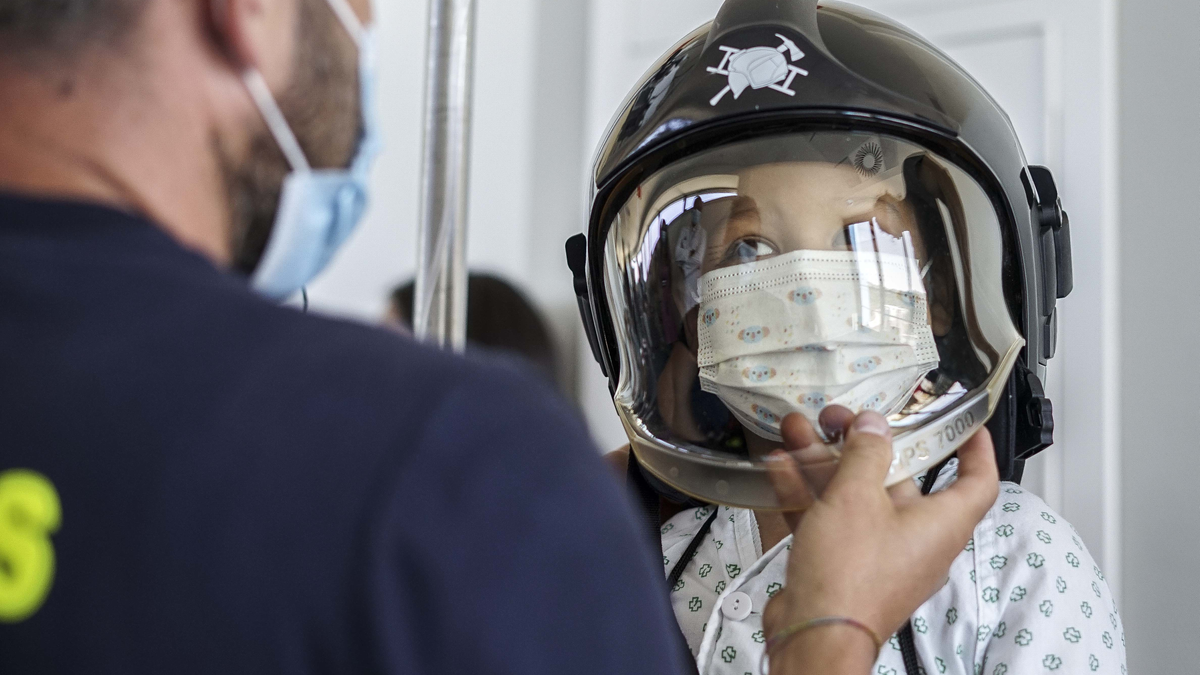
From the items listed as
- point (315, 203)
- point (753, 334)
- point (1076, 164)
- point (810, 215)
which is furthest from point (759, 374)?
point (1076, 164)

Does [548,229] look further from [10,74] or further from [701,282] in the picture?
[10,74]

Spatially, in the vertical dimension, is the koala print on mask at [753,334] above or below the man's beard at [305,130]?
below

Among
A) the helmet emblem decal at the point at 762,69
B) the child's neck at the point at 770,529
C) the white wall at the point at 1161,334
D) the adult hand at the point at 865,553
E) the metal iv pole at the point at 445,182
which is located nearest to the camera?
the adult hand at the point at 865,553

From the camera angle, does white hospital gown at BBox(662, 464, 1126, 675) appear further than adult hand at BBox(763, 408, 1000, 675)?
Yes

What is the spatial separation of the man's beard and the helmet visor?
1.47 ft

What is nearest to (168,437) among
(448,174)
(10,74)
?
(10,74)

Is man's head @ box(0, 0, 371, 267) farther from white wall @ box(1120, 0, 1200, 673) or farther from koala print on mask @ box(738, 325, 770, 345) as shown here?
white wall @ box(1120, 0, 1200, 673)

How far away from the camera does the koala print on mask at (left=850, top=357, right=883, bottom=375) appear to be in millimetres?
887

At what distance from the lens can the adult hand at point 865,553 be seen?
665 mm

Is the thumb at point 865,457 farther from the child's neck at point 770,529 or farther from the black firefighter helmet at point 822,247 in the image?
the child's neck at point 770,529

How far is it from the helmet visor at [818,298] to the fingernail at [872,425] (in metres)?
0.05

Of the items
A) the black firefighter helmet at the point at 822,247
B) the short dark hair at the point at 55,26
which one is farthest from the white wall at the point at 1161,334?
the short dark hair at the point at 55,26

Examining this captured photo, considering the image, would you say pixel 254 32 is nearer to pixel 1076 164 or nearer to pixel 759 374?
pixel 759 374

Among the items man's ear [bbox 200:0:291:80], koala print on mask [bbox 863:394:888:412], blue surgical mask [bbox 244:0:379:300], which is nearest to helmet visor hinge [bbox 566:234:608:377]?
koala print on mask [bbox 863:394:888:412]
